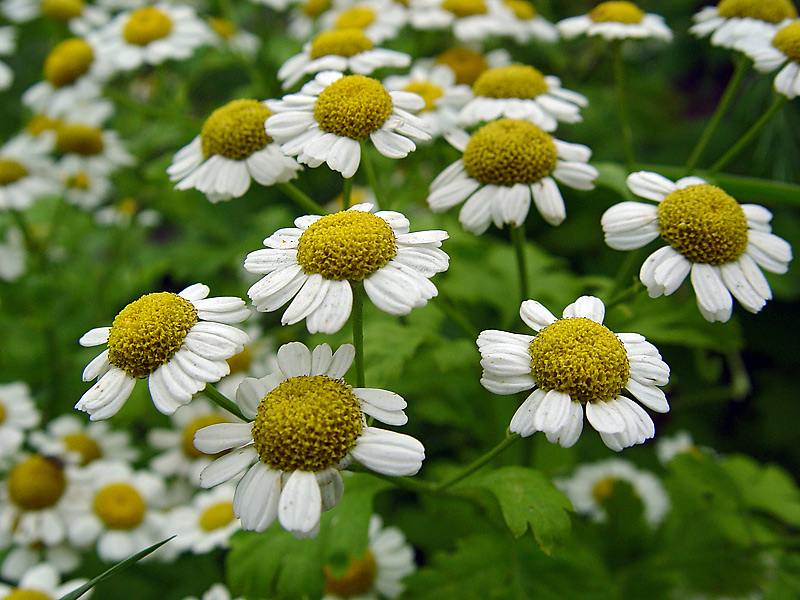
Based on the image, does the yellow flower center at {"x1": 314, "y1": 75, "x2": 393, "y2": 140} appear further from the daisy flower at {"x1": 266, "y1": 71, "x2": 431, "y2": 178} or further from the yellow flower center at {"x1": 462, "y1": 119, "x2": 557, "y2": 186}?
the yellow flower center at {"x1": 462, "y1": 119, "x2": 557, "y2": 186}

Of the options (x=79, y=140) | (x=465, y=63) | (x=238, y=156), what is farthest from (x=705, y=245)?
(x=79, y=140)

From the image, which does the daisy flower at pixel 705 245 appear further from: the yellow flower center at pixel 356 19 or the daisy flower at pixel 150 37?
the daisy flower at pixel 150 37

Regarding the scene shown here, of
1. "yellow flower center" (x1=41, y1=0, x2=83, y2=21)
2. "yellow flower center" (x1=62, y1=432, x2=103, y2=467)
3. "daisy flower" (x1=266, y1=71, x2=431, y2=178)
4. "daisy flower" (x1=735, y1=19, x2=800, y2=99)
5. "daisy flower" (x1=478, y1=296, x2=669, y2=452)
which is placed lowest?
"yellow flower center" (x1=62, y1=432, x2=103, y2=467)

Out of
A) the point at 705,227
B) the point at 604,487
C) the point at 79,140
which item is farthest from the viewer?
the point at 79,140

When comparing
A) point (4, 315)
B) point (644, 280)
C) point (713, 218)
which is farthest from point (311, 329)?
point (4, 315)

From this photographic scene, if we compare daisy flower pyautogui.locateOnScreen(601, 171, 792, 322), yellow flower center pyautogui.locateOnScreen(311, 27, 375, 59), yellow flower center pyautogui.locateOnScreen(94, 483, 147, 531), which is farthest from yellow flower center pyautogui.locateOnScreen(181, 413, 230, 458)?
daisy flower pyautogui.locateOnScreen(601, 171, 792, 322)

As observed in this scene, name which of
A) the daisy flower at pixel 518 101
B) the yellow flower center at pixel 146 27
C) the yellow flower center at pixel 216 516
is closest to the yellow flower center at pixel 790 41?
the daisy flower at pixel 518 101

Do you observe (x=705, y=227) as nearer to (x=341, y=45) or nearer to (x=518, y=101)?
(x=518, y=101)
